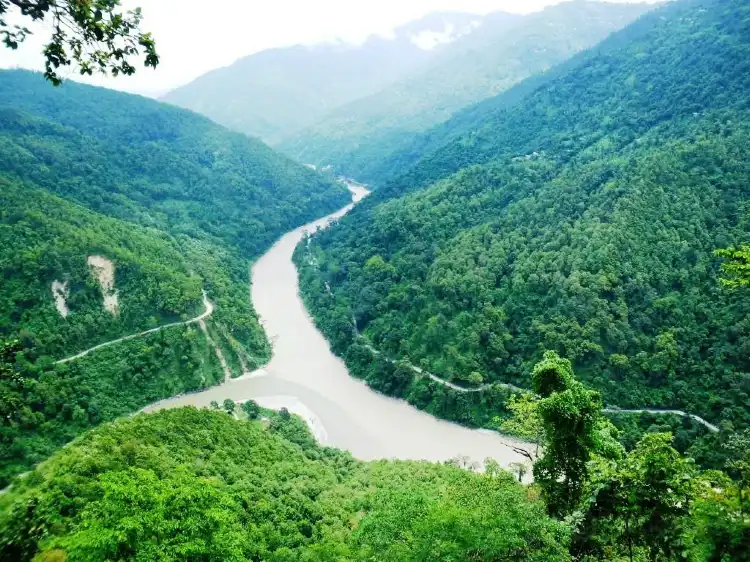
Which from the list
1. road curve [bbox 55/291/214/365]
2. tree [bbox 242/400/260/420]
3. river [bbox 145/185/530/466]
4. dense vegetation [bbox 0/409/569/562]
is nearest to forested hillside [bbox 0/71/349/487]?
road curve [bbox 55/291/214/365]

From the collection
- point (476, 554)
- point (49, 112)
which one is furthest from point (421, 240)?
point (49, 112)

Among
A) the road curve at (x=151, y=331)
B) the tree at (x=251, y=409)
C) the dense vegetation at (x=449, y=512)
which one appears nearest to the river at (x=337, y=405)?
the tree at (x=251, y=409)

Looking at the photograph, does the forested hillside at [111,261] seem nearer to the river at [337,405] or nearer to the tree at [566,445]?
the river at [337,405]

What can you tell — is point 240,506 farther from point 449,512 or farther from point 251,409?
point 251,409

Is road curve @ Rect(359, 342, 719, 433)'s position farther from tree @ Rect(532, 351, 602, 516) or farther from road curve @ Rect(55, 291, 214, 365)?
tree @ Rect(532, 351, 602, 516)

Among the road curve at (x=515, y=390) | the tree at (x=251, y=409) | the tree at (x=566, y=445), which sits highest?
the tree at (x=566, y=445)

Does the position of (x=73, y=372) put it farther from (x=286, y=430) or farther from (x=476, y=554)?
(x=476, y=554)

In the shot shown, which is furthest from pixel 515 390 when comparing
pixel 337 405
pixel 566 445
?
pixel 566 445
